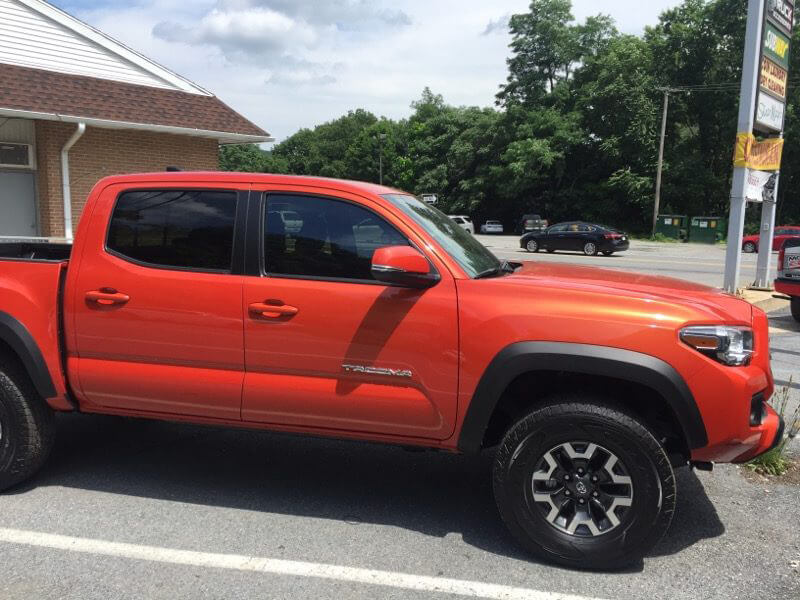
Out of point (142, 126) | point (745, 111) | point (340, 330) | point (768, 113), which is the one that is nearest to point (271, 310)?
point (340, 330)

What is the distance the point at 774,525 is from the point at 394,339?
2.36m

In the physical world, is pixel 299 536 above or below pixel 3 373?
below

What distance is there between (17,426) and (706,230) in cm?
4294

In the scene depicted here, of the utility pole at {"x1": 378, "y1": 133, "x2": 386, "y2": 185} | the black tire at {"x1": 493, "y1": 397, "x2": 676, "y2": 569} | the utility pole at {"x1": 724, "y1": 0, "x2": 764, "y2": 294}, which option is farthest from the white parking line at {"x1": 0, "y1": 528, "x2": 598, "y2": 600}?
the utility pole at {"x1": 378, "y1": 133, "x2": 386, "y2": 185}

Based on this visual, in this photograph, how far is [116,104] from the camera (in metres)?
13.4

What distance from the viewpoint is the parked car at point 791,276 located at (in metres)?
9.99

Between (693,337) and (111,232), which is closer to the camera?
(693,337)

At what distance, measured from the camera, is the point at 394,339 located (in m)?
3.46

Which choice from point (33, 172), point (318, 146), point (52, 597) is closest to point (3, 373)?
point (52, 597)

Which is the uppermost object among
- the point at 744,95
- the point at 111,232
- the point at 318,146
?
the point at 318,146

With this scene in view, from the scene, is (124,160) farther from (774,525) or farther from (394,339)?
(774,525)

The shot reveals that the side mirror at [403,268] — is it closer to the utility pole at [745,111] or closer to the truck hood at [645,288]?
the truck hood at [645,288]

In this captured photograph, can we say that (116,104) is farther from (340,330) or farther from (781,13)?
(781,13)

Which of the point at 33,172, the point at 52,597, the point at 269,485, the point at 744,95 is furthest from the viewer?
the point at 33,172
